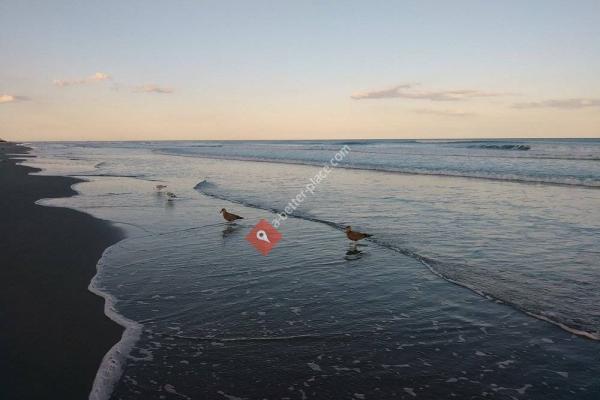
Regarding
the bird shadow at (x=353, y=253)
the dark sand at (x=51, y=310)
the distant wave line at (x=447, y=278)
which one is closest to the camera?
the dark sand at (x=51, y=310)

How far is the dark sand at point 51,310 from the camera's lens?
4789mm

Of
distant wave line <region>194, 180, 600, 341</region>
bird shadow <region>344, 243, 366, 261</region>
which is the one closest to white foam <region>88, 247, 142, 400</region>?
bird shadow <region>344, 243, 366, 261</region>

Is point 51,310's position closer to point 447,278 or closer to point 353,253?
point 353,253

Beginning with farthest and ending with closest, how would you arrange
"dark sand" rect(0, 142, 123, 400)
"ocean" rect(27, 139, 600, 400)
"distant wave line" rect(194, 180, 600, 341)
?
"distant wave line" rect(194, 180, 600, 341)
"ocean" rect(27, 139, 600, 400)
"dark sand" rect(0, 142, 123, 400)

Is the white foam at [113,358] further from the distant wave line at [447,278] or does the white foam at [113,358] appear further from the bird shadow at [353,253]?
the distant wave line at [447,278]

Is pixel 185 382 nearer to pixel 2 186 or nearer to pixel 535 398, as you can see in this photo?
pixel 535 398

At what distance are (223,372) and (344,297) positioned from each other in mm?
3040

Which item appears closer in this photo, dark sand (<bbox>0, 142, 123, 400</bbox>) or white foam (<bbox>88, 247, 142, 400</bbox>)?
white foam (<bbox>88, 247, 142, 400</bbox>)

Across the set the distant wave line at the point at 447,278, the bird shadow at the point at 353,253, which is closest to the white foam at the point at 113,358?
the bird shadow at the point at 353,253

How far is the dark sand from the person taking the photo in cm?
479

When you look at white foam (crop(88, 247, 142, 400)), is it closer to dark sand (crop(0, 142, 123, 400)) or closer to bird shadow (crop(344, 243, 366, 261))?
dark sand (crop(0, 142, 123, 400))

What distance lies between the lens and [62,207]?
16.6 metres

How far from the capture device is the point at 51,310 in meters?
6.66

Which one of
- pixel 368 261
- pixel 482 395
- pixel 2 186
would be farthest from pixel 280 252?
pixel 2 186
